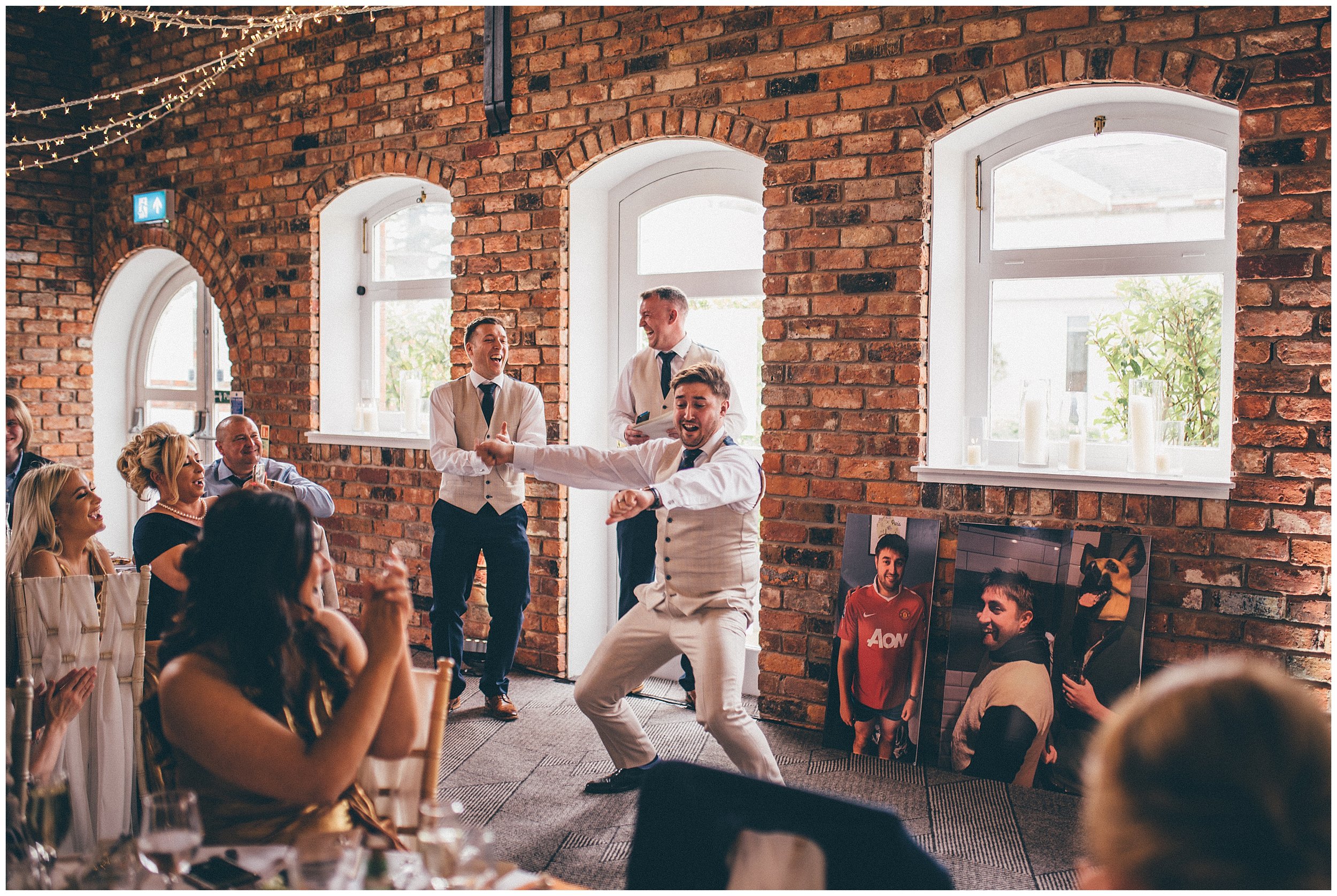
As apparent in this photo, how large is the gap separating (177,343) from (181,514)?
4.35m

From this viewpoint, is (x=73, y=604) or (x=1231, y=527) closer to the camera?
(x=73, y=604)

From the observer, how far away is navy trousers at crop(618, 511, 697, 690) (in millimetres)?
4148

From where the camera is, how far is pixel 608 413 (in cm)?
443

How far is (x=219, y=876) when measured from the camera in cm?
132

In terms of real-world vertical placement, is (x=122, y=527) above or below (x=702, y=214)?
below

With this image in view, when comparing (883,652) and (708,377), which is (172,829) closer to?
(708,377)

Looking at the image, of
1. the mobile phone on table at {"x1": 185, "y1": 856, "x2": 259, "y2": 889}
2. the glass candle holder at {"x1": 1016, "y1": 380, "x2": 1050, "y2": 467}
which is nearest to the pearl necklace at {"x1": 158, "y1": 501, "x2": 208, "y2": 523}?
the mobile phone on table at {"x1": 185, "y1": 856, "x2": 259, "y2": 889}

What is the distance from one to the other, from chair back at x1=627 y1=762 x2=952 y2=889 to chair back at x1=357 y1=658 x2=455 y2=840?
22.2 inches

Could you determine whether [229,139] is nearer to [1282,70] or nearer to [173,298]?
[173,298]

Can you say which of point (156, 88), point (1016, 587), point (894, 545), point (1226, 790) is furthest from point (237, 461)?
point (1226, 790)

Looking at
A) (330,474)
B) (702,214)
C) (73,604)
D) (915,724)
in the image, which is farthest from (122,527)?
(915,724)

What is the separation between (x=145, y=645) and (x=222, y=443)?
164 cm

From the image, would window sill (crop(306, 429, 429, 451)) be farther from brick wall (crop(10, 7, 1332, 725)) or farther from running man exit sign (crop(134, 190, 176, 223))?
running man exit sign (crop(134, 190, 176, 223))

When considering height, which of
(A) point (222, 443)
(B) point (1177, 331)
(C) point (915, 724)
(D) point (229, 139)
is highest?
(D) point (229, 139)
